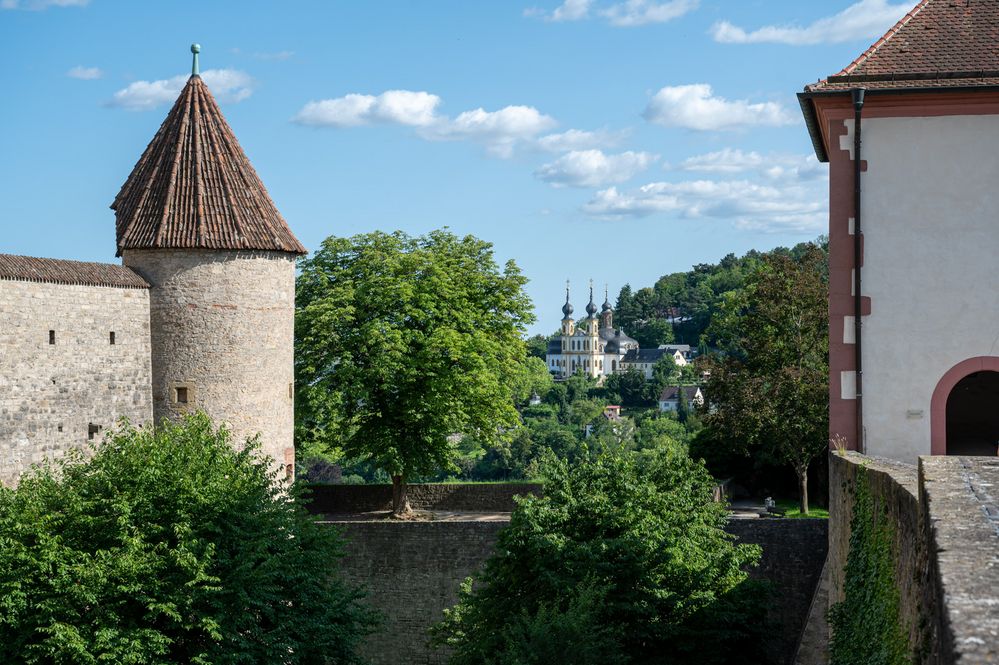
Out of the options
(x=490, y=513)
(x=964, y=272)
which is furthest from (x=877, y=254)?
(x=490, y=513)

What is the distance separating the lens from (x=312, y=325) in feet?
110

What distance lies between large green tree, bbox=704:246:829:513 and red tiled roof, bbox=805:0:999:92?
20080 millimetres

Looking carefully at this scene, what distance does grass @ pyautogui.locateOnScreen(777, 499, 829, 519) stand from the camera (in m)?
33.0

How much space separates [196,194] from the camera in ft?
79.3

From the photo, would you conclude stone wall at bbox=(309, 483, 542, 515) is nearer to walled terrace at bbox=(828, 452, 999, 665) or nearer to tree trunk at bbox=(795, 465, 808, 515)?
tree trunk at bbox=(795, 465, 808, 515)

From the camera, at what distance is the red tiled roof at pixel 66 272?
2108cm

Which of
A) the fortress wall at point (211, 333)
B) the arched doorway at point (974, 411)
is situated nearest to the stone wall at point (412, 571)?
the fortress wall at point (211, 333)

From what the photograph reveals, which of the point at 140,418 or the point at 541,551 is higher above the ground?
the point at 140,418

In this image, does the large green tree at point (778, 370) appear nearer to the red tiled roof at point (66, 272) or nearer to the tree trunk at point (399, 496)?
the tree trunk at point (399, 496)

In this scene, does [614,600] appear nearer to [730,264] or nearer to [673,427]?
[673,427]

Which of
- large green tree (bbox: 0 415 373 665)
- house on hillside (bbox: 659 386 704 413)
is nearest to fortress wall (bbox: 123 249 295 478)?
large green tree (bbox: 0 415 373 665)

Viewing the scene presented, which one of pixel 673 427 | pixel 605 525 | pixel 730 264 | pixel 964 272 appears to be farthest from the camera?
pixel 730 264

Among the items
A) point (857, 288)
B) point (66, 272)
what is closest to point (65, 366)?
point (66, 272)

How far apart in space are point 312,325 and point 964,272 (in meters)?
21.5
